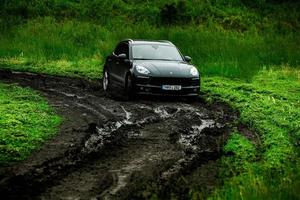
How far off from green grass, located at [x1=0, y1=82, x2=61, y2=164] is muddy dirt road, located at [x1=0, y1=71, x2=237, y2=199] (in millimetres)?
253

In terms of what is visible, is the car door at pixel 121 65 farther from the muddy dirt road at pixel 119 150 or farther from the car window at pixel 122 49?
the muddy dirt road at pixel 119 150

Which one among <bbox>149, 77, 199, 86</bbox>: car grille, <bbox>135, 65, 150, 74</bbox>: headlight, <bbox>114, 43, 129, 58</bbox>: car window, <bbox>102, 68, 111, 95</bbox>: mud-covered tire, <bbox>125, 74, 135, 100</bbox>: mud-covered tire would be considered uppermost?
<bbox>114, 43, 129, 58</bbox>: car window

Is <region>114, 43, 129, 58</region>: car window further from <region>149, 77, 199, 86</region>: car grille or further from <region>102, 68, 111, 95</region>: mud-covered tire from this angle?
<region>149, 77, 199, 86</region>: car grille

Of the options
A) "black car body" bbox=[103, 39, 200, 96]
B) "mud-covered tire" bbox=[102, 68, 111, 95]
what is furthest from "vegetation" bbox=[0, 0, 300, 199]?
"mud-covered tire" bbox=[102, 68, 111, 95]

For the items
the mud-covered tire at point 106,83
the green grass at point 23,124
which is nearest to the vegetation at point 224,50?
the green grass at point 23,124

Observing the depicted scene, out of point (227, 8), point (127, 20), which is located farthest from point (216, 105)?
point (227, 8)

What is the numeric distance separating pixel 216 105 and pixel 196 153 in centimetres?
625

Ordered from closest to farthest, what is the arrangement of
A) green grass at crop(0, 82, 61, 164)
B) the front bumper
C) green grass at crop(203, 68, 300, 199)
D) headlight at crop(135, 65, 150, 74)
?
green grass at crop(203, 68, 300, 199)
green grass at crop(0, 82, 61, 164)
the front bumper
headlight at crop(135, 65, 150, 74)

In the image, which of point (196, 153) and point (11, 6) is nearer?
point (196, 153)

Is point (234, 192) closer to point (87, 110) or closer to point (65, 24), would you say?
point (87, 110)

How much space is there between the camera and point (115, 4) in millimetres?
40250

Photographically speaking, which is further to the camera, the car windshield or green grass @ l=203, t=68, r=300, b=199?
the car windshield

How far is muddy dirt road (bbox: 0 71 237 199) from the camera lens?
7758 mm

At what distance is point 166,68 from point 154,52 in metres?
1.54
